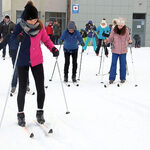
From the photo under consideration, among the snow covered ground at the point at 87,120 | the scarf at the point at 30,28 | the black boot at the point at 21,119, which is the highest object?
the scarf at the point at 30,28

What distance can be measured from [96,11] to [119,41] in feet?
58.0

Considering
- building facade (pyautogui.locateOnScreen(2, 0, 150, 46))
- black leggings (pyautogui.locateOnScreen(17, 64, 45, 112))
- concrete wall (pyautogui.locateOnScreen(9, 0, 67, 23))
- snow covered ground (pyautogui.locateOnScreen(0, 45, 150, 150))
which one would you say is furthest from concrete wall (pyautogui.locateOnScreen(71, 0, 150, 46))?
black leggings (pyautogui.locateOnScreen(17, 64, 45, 112))

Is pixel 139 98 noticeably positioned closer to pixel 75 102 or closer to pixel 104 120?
pixel 75 102

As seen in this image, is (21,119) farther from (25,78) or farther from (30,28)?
(30,28)

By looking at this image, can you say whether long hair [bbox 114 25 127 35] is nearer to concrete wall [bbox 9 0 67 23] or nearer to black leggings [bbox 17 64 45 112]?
black leggings [bbox 17 64 45 112]

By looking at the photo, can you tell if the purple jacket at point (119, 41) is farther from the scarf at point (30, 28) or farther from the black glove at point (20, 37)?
the black glove at point (20, 37)

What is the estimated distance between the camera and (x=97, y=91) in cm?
705

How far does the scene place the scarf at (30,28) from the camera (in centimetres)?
392

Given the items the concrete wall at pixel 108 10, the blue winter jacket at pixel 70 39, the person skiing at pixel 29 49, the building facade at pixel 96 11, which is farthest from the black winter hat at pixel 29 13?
the concrete wall at pixel 108 10

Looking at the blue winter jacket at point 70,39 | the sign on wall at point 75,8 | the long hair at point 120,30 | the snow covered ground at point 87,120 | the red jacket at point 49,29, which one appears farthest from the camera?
the sign on wall at point 75,8

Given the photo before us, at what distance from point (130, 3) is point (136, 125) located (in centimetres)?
2188

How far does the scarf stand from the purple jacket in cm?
399

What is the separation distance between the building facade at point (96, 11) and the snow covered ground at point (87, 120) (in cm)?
1763

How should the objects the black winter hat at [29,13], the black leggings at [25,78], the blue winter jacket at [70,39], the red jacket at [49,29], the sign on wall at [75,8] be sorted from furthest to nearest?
1. the sign on wall at [75,8]
2. the red jacket at [49,29]
3. the blue winter jacket at [70,39]
4. the black leggings at [25,78]
5. the black winter hat at [29,13]
